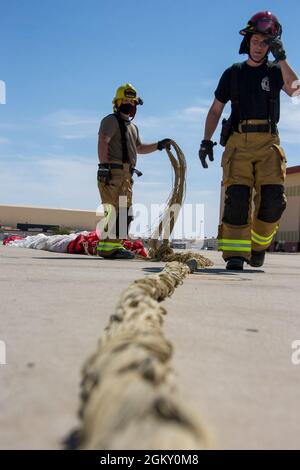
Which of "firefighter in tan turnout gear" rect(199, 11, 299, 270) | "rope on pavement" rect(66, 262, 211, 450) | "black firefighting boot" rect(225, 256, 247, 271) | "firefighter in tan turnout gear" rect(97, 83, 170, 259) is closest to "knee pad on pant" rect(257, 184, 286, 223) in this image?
"firefighter in tan turnout gear" rect(199, 11, 299, 270)

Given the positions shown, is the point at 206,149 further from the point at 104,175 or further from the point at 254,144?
the point at 104,175

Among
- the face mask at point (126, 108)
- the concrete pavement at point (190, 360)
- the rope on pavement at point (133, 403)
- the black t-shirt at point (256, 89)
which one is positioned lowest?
the concrete pavement at point (190, 360)

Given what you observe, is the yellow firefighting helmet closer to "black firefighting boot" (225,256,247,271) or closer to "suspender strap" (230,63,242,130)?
"suspender strap" (230,63,242,130)

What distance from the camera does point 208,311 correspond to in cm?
231

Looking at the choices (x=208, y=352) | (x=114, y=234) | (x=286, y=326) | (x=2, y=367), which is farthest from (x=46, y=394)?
(x=114, y=234)

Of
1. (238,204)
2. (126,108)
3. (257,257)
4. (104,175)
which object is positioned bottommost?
(257,257)

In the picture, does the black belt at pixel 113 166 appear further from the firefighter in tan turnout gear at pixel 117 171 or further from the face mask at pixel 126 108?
the face mask at pixel 126 108

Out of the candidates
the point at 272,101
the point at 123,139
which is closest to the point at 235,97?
the point at 272,101

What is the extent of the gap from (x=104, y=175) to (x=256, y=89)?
2080mm

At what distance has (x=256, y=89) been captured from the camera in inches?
A: 204

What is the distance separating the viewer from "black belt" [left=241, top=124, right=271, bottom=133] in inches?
201

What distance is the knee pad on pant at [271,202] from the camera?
5133mm

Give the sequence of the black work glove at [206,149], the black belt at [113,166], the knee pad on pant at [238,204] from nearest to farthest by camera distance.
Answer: the knee pad on pant at [238,204]
the black work glove at [206,149]
the black belt at [113,166]

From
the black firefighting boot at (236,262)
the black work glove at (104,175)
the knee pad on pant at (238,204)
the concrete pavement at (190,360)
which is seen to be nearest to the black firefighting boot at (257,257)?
the black firefighting boot at (236,262)
